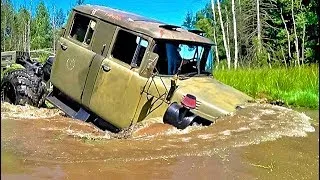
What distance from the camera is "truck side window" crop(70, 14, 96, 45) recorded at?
849 centimetres

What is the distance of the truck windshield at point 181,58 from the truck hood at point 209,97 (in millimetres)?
211

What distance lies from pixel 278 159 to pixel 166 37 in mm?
2994

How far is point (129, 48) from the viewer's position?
311 inches

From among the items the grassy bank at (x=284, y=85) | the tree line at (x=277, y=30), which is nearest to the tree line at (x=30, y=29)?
the tree line at (x=277, y=30)

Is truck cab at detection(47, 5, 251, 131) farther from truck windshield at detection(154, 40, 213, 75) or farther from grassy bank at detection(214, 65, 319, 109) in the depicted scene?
grassy bank at detection(214, 65, 319, 109)

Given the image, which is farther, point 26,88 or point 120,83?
point 26,88

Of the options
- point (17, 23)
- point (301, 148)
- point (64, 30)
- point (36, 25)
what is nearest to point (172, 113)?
point (301, 148)

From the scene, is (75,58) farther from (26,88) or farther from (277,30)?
(277,30)

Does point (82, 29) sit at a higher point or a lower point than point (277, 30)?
higher

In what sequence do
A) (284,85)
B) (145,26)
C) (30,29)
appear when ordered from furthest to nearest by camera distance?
(30,29) → (284,85) → (145,26)

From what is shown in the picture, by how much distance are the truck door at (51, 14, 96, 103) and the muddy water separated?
0.82m

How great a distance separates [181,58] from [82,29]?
76.6 inches

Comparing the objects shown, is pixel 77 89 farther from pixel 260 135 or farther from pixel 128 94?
pixel 260 135

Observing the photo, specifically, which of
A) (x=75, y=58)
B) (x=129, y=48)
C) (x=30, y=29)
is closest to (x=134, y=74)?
(x=129, y=48)
